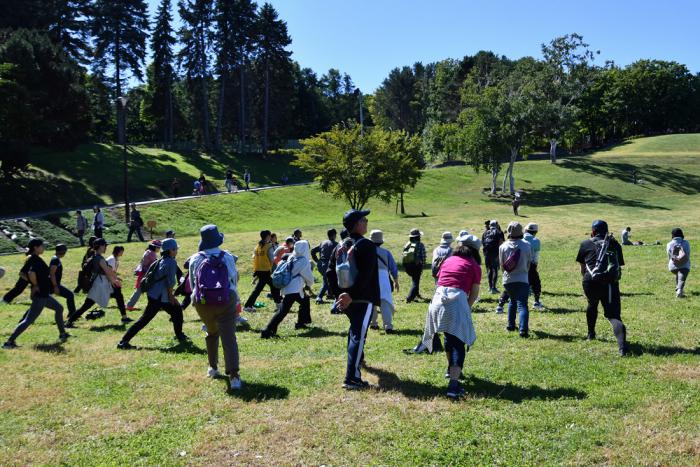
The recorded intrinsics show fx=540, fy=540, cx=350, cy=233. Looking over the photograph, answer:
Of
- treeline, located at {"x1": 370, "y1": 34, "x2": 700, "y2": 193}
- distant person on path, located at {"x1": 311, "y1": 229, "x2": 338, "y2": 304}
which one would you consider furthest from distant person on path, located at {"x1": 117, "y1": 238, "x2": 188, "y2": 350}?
treeline, located at {"x1": 370, "y1": 34, "x2": 700, "y2": 193}

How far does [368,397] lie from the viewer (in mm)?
6492

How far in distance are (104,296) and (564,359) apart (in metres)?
9.49

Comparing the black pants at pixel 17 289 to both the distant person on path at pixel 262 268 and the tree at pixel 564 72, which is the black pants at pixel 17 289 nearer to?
the distant person on path at pixel 262 268

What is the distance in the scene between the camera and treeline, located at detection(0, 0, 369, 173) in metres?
37.8

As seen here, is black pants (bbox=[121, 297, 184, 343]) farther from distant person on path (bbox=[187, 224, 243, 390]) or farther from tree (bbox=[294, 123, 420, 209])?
tree (bbox=[294, 123, 420, 209])

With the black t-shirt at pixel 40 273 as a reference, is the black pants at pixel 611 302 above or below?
below

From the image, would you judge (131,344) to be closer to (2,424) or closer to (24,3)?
(2,424)

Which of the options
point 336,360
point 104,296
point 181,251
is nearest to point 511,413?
point 336,360

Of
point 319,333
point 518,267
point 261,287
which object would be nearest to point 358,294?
point 518,267

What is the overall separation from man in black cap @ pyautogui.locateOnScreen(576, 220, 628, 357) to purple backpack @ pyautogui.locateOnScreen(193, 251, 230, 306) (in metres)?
5.47

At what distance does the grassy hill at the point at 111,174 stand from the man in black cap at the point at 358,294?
32.9m

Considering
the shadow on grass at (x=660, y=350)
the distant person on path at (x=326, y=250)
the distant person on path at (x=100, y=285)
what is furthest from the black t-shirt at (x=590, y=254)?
the distant person on path at (x=100, y=285)

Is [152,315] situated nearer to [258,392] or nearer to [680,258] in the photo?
[258,392]

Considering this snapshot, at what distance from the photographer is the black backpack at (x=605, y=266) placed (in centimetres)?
811
